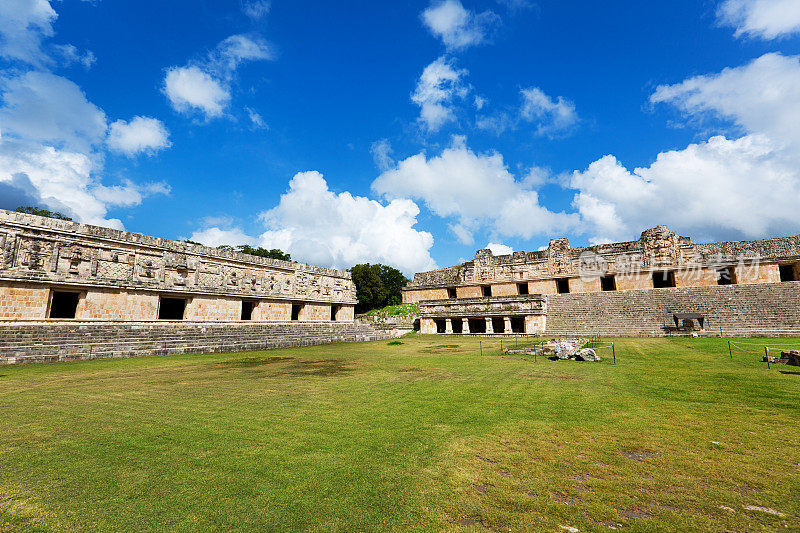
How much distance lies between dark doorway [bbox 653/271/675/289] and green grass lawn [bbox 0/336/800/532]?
943 inches

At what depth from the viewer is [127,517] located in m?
2.42

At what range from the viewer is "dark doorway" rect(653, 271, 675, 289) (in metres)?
26.4

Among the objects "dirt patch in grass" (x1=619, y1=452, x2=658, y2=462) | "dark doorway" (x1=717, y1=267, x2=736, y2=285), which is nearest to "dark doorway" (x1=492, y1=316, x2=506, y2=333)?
"dark doorway" (x1=717, y1=267, x2=736, y2=285)

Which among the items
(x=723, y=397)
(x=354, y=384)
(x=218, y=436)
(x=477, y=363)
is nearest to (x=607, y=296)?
(x=477, y=363)

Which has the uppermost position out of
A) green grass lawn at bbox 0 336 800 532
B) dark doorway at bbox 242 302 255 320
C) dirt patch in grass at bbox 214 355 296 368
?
dark doorway at bbox 242 302 255 320

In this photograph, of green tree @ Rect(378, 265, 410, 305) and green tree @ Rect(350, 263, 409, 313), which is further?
green tree @ Rect(378, 265, 410, 305)

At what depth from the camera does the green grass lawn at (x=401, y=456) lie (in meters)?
2.49

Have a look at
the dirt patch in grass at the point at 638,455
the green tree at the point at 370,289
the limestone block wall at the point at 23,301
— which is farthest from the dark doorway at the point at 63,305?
the green tree at the point at 370,289

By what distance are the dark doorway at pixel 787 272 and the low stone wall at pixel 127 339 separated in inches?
1243

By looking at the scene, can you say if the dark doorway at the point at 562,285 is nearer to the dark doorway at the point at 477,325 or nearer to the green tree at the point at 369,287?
the dark doorway at the point at 477,325

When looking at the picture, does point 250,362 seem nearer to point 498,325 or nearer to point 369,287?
point 498,325

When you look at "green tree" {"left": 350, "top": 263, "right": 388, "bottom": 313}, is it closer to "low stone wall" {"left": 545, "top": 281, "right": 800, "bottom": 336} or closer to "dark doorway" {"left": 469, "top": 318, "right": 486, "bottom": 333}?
"dark doorway" {"left": 469, "top": 318, "right": 486, "bottom": 333}

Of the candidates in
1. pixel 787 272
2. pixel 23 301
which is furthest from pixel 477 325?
pixel 23 301

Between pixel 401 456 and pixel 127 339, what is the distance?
16308 mm
